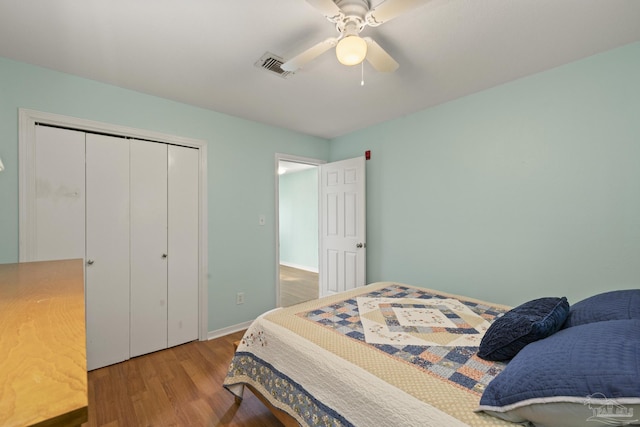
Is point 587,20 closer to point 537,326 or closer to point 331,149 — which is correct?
point 537,326

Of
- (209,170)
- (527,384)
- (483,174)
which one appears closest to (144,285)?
(209,170)

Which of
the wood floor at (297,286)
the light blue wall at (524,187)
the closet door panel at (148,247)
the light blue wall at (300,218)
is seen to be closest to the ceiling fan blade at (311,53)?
the closet door panel at (148,247)

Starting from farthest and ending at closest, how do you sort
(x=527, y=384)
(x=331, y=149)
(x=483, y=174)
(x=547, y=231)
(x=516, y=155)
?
(x=331, y=149) < (x=483, y=174) < (x=516, y=155) < (x=547, y=231) < (x=527, y=384)

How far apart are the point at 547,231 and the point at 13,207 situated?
13.3ft

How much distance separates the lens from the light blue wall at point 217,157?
2018 millimetres

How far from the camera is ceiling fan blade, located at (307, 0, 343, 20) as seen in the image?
1289 mm

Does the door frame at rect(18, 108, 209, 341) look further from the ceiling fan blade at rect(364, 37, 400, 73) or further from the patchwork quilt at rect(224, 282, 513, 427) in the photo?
the ceiling fan blade at rect(364, 37, 400, 73)

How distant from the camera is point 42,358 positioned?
536mm

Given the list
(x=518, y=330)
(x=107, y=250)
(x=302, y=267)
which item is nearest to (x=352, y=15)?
(x=518, y=330)

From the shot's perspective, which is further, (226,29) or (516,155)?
(516,155)

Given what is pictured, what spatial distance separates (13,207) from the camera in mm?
2023

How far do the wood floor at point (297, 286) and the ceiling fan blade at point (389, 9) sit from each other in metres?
3.46

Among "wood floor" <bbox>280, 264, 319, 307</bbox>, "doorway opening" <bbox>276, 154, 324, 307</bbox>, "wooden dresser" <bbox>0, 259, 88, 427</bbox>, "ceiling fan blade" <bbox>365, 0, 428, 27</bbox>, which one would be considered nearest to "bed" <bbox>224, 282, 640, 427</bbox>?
"wooden dresser" <bbox>0, 259, 88, 427</bbox>

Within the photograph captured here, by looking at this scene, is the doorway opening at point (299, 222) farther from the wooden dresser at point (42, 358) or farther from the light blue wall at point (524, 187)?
the wooden dresser at point (42, 358)
